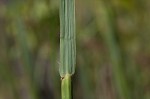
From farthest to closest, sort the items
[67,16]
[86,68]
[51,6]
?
[51,6] → [86,68] → [67,16]

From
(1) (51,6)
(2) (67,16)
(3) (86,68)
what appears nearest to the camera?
(2) (67,16)

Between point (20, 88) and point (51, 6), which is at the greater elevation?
point (51, 6)

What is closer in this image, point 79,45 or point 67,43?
point 67,43

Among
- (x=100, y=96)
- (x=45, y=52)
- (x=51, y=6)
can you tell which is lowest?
(x=100, y=96)

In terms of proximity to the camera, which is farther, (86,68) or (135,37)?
(135,37)

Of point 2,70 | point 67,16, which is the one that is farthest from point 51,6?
point 67,16

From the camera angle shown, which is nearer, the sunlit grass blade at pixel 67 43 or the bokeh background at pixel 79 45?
the sunlit grass blade at pixel 67 43

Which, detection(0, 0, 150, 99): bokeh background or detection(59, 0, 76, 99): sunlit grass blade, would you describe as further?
detection(0, 0, 150, 99): bokeh background

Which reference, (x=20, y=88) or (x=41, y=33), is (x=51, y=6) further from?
(x=20, y=88)
